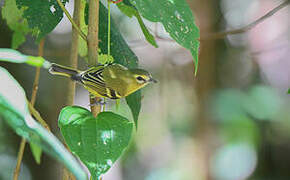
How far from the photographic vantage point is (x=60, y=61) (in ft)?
9.23

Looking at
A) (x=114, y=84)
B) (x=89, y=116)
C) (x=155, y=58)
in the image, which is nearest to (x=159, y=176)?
(x=155, y=58)


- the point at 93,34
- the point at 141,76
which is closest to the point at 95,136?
the point at 93,34

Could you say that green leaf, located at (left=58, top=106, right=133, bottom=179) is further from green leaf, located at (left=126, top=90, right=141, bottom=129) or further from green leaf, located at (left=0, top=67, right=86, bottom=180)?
green leaf, located at (left=0, top=67, right=86, bottom=180)

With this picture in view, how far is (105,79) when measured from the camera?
35.9 inches

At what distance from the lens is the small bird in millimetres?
845

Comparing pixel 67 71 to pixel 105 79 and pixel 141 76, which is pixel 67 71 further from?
pixel 141 76

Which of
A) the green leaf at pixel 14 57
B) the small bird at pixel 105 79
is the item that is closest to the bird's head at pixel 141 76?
the small bird at pixel 105 79

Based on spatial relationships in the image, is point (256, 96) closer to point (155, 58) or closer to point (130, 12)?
point (155, 58)

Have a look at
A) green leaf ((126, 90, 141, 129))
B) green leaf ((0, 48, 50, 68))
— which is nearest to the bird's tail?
green leaf ((126, 90, 141, 129))

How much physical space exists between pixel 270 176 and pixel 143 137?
126cm

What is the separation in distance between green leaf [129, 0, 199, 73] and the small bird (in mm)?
202

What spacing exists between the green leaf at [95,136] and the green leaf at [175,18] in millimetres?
154

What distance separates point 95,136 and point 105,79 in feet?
1.13

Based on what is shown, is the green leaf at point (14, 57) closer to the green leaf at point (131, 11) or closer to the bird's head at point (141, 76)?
the green leaf at point (131, 11)
